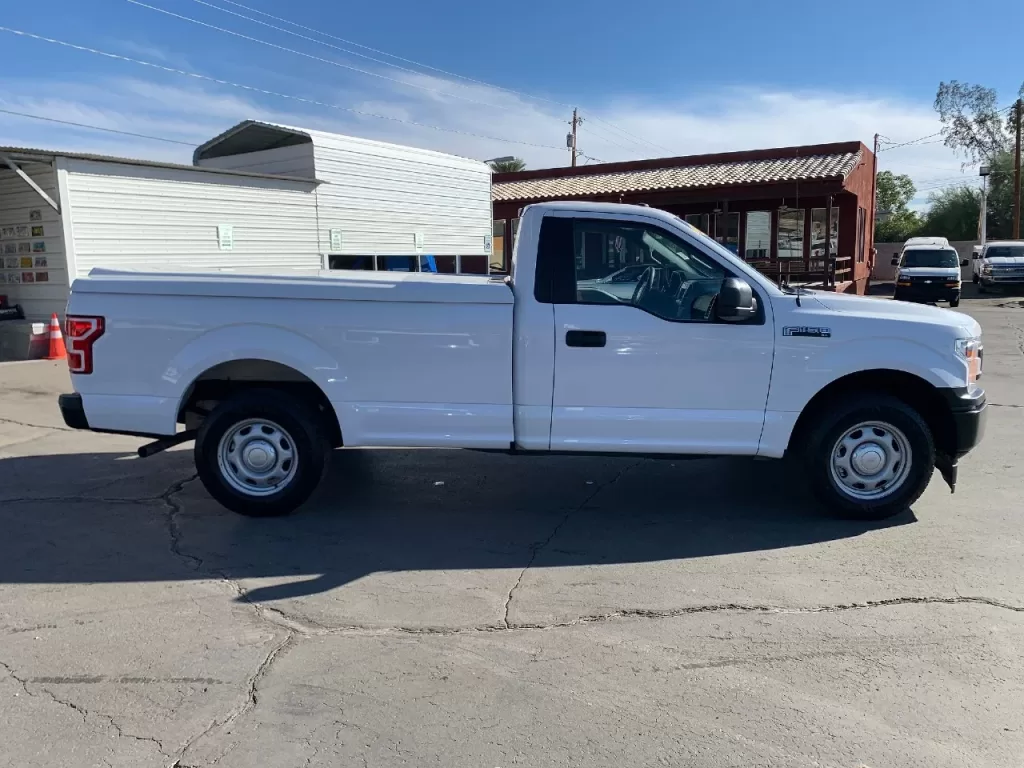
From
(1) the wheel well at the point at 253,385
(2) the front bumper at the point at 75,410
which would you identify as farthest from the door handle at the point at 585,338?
(2) the front bumper at the point at 75,410

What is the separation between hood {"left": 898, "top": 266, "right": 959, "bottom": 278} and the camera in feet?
77.8

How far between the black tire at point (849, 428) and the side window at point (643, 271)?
1059mm

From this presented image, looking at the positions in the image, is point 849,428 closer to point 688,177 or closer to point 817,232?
point 688,177

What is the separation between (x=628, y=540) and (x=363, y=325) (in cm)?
213

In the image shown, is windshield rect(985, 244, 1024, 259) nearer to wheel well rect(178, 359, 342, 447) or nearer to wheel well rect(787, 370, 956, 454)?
wheel well rect(787, 370, 956, 454)

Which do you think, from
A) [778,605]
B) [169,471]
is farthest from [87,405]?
[778,605]

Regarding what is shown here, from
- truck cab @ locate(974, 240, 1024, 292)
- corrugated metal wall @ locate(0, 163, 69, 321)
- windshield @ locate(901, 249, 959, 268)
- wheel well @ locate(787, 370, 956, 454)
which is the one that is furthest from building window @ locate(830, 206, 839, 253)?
wheel well @ locate(787, 370, 956, 454)

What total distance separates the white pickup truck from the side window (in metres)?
0.01

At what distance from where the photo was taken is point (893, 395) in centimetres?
527

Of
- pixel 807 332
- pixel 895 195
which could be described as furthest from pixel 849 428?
pixel 895 195

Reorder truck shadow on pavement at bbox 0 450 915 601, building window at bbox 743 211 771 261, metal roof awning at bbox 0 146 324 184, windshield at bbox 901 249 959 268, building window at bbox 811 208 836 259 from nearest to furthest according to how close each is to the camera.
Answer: truck shadow on pavement at bbox 0 450 915 601 → metal roof awning at bbox 0 146 324 184 → windshield at bbox 901 249 959 268 → building window at bbox 811 208 836 259 → building window at bbox 743 211 771 261

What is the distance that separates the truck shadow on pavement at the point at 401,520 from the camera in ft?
15.3

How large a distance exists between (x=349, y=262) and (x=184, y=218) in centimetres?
463

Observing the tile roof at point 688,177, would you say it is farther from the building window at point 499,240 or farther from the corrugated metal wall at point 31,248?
the corrugated metal wall at point 31,248
